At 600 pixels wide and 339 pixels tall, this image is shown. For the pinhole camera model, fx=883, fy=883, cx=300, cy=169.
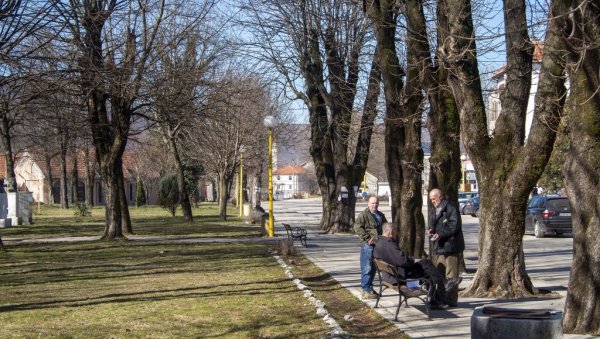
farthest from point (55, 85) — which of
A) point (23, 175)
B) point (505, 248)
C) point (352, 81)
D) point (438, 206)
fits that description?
point (23, 175)

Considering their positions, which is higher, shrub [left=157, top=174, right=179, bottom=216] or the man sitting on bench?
shrub [left=157, top=174, right=179, bottom=216]

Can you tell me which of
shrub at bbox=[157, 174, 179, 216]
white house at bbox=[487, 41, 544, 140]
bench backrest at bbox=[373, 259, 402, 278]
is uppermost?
white house at bbox=[487, 41, 544, 140]

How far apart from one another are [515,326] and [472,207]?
4942 centimetres

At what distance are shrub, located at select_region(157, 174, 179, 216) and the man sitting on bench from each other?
45.5 meters

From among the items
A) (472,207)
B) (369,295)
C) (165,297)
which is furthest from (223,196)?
(369,295)

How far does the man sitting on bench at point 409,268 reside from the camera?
12.3m

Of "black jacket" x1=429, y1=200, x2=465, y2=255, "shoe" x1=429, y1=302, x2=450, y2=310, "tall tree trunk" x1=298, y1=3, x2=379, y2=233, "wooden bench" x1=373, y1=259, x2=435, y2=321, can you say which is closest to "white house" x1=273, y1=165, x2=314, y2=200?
"tall tree trunk" x1=298, y1=3, x2=379, y2=233

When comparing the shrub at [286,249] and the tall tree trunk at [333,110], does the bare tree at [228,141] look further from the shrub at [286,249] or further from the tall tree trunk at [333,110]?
the shrub at [286,249]

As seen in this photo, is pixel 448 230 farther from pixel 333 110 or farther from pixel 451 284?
pixel 333 110

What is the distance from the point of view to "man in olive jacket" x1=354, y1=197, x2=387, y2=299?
14477mm

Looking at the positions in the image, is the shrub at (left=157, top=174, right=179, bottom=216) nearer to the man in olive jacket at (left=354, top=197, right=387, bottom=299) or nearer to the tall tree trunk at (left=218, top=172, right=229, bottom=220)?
the tall tree trunk at (left=218, top=172, right=229, bottom=220)

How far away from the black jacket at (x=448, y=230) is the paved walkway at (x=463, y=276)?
0.83 metres

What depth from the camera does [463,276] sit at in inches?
680

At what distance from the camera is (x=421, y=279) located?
12125 mm
